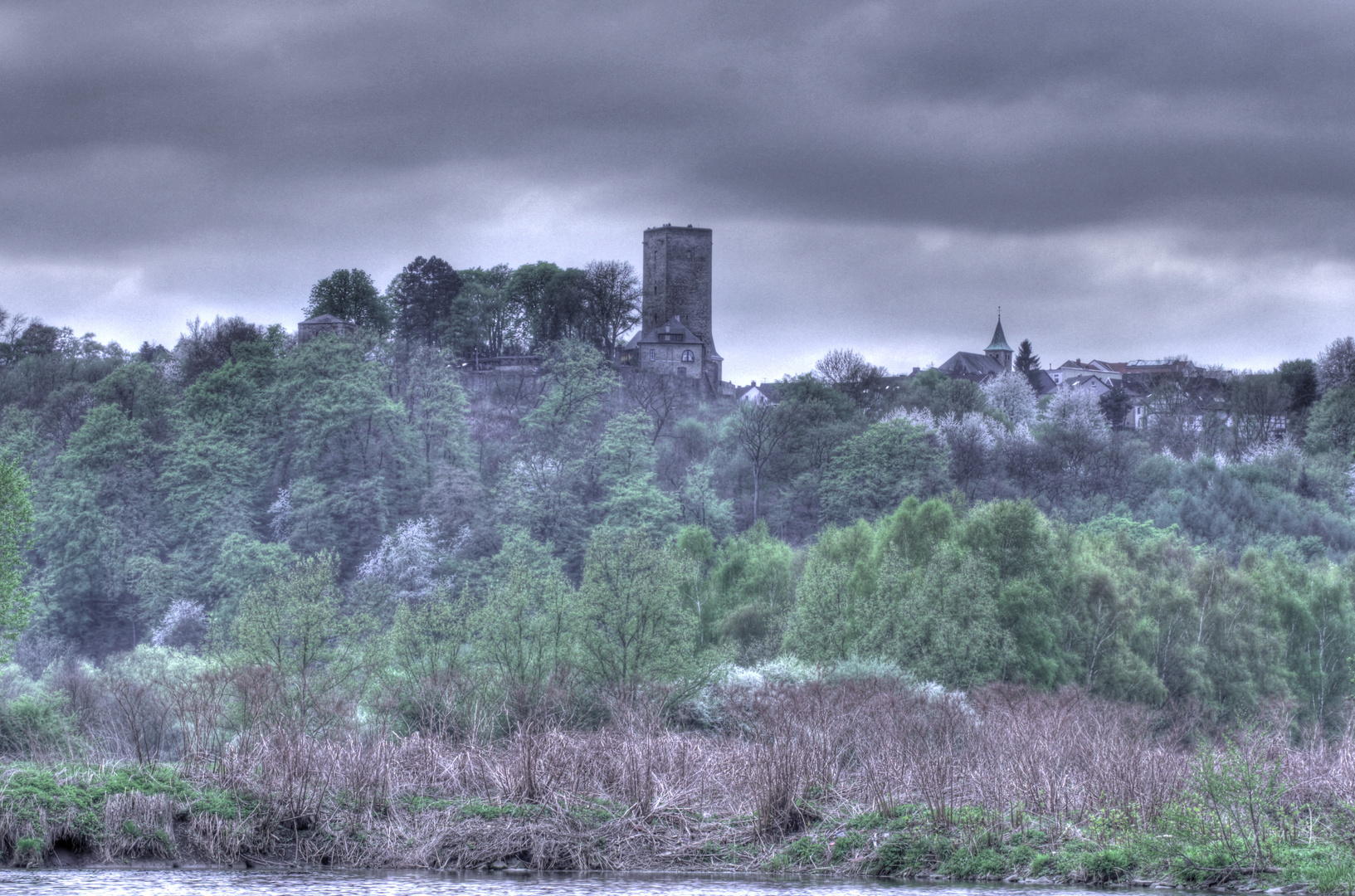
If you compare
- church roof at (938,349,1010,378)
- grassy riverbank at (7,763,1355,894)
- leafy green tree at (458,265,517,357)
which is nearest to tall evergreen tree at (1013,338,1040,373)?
church roof at (938,349,1010,378)

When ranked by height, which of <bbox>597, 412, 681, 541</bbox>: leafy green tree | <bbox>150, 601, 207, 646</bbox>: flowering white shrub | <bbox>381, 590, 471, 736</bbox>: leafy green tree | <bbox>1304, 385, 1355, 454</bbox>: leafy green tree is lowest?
<bbox>150, 601, 207, 646</bbox>: flowering white shrub

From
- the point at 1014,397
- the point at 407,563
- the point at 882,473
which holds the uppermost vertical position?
the point at 1014,397

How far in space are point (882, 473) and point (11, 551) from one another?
4325cm

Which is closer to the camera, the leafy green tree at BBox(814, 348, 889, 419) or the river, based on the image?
the river

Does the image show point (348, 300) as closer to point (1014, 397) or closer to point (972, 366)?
point (1014, 397)

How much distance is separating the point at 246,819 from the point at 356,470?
53.3 m

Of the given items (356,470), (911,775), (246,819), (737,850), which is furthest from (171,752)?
(356,470)

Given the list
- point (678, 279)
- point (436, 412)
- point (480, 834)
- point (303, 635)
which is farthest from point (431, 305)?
point (480, 834)

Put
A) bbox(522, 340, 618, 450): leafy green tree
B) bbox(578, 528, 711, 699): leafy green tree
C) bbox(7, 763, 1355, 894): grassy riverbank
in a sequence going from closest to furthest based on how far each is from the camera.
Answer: bbox(7, 763, 1355, 894): grassy riverbank, bbox(578, 528, 711, 699): leafy green tree, bbox(522, 340, 618, 450): leafy green tree

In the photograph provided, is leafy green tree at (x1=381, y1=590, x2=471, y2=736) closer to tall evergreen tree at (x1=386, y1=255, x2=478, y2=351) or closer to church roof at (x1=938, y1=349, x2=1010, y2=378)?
tall evergreen tree at (x1=386, y1=255, x2=478, y2=351)

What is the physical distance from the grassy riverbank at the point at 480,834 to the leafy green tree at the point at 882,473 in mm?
50725

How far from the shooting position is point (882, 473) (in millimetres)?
74312

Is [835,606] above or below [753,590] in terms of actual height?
above

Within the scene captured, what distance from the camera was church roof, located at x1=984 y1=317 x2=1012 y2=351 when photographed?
146 meters
